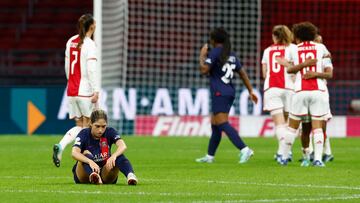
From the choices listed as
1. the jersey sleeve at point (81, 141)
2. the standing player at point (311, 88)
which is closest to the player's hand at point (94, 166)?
the jersey sleeve at point (81, 141)

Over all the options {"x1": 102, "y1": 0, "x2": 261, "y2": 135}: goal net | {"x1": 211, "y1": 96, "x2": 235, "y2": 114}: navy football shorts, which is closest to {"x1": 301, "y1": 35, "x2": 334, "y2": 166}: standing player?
{"x1": 211, "y1": 96, "x2": 235, "y2": 114}: navy football shorts

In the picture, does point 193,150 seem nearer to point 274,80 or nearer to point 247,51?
point 274,80

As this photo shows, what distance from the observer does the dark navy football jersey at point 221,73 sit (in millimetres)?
14992

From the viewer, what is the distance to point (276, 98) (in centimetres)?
1598

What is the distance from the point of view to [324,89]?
13.8m

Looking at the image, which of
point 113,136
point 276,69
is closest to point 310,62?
point 276,69

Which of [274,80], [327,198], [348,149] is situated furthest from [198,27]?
[327,198]

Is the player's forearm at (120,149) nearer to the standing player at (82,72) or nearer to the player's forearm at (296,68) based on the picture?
the standing player at (82,72)

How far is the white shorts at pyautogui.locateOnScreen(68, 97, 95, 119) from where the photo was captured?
14.3 meters

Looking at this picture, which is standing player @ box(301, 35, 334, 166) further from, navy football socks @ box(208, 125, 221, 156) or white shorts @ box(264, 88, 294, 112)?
navy football socks @ box(208, 125, 221, 156)

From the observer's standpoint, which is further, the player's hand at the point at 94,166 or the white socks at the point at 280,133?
the white socks at the point at 280,133

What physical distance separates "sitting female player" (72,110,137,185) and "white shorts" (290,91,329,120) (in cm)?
397

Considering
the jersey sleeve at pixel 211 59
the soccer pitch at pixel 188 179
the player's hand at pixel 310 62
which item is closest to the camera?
the soccer pitch at pixel 188 179

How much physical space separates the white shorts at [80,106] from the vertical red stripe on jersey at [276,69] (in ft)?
9.57
